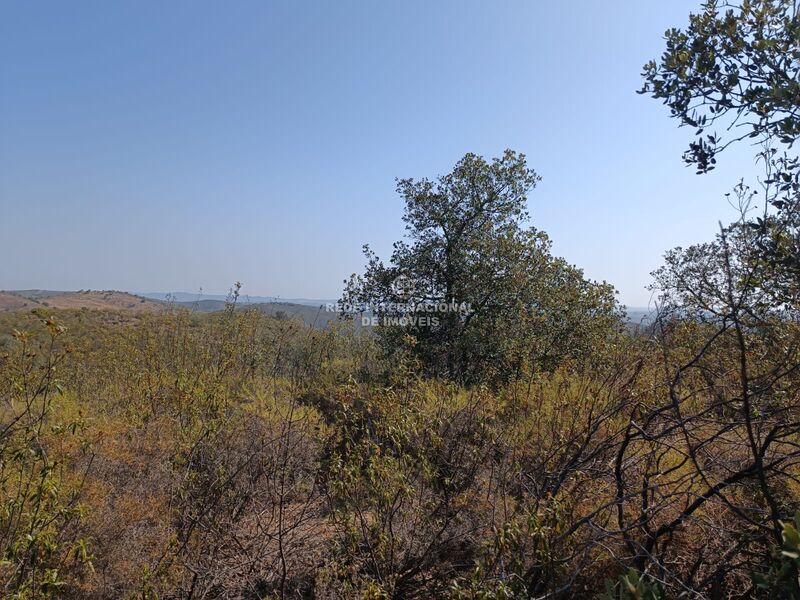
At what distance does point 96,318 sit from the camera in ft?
66.7

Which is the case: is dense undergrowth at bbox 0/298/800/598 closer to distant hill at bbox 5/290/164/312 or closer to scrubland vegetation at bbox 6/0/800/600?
scrubland vegetation at bbox 6/0/800/600

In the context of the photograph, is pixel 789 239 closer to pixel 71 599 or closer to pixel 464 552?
pixel 464 552

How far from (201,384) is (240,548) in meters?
2.68

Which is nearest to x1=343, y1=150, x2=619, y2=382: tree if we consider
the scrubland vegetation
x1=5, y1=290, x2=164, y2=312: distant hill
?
the scrubland vegetation

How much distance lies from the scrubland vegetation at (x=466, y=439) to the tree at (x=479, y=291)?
0.04m

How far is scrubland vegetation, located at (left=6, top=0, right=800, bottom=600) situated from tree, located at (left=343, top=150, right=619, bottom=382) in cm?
4

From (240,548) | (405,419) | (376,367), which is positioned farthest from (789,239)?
(376,367)

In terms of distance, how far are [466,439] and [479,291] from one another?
3.55 m

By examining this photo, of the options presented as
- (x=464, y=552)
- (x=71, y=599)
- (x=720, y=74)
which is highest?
(x=720, y=74)

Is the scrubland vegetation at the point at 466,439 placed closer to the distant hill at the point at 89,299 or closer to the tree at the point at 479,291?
the tree at the point at 479,291

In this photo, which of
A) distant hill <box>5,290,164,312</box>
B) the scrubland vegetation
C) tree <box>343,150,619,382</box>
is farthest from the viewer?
distant hill <box>5,290,164,312</box>

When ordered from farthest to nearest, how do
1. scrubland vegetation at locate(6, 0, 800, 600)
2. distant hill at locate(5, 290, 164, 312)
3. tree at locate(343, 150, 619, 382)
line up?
distant hill at locate(5, 290, 164, 312) < tree at locate(343, 150, 619, 382) < scrubland vegetation at locate(6, 0, 800, 600)

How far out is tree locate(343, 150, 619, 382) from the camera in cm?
727

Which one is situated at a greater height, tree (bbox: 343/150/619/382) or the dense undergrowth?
tree (bbox: 343/150/619/382)
